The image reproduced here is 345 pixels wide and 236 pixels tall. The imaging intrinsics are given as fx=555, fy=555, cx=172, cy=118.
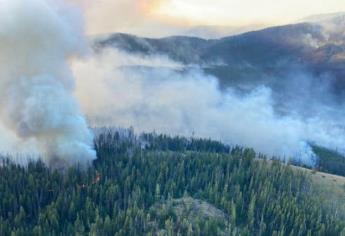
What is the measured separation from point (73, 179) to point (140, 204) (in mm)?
26269

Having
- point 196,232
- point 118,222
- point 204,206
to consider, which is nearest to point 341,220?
point 204,206

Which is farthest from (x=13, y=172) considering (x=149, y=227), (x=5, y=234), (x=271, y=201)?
(x=271, y=201)

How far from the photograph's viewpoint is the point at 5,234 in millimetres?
151000

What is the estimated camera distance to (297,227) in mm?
176750

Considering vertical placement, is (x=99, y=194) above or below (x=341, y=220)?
above

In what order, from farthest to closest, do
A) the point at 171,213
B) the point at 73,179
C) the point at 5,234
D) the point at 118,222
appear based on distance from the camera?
1. the point at 73,179
2. the point at 171,213
3. the point at 118,222
4. the point at 5,234

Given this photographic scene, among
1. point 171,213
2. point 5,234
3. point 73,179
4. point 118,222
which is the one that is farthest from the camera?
point 73,179

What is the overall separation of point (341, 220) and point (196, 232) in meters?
59.9

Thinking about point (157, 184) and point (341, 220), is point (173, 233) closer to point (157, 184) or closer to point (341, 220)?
point (157, 184)

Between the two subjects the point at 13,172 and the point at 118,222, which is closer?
the point at 118,222

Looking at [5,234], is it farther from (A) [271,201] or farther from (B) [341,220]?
(B) [341,220]

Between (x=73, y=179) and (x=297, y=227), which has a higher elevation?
(x=73, y=179)

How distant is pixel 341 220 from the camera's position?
190m

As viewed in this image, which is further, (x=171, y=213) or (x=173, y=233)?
(x=171, y=213)
